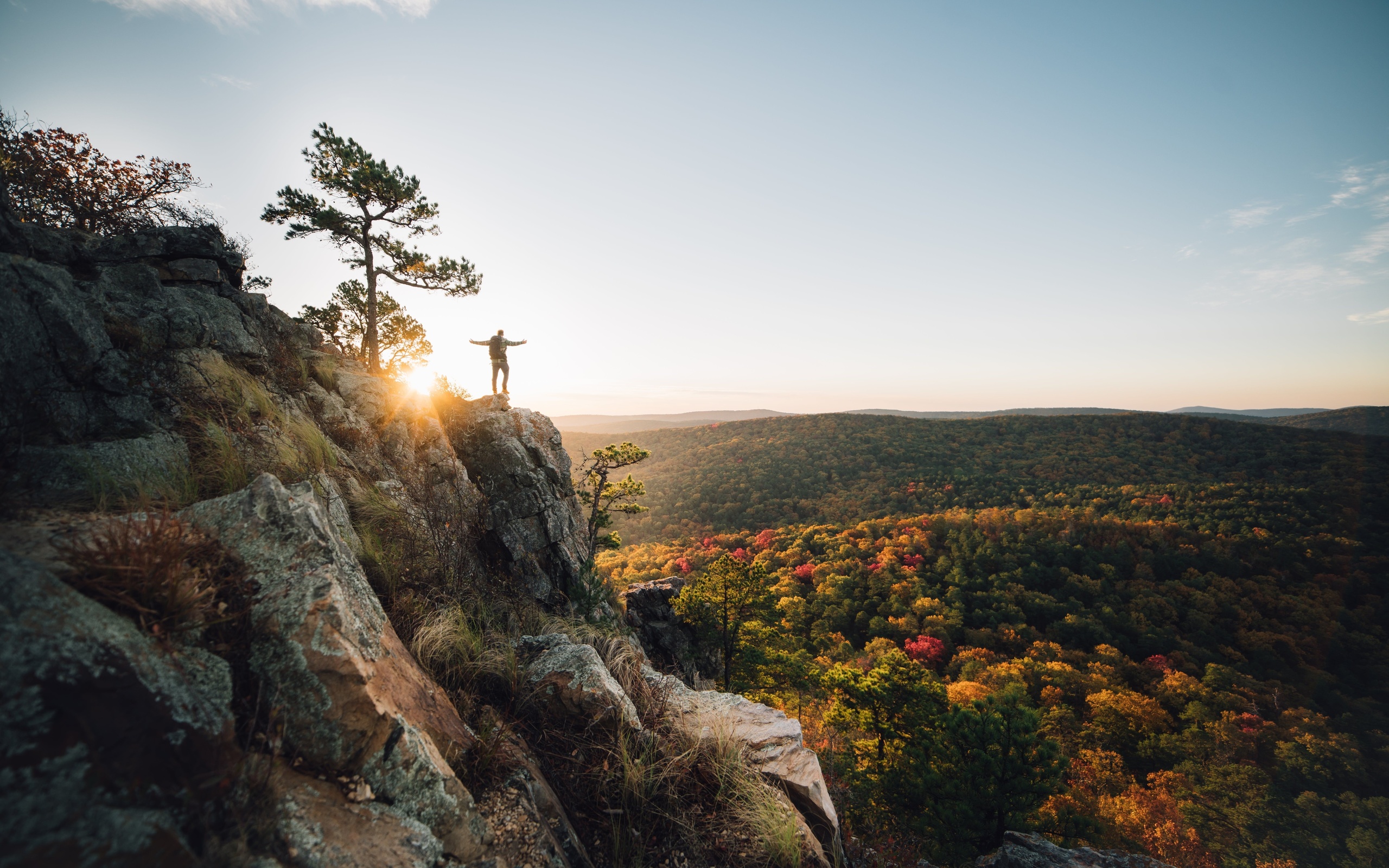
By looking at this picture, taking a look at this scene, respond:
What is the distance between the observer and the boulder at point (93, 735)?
1291 millimetres

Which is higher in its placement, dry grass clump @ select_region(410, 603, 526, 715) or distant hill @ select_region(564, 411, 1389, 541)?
dry grass clump @ select_region(410, 603, 526, 715)

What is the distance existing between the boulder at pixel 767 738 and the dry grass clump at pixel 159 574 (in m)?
3.35

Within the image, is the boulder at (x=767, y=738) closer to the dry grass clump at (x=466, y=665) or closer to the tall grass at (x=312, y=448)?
the dry grass clump at (x=466, y=665)

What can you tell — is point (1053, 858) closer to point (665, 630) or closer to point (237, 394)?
point (237, 394)

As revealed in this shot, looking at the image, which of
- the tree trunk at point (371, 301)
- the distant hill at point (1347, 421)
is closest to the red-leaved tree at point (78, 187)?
the tree trunk at point (371, 301)

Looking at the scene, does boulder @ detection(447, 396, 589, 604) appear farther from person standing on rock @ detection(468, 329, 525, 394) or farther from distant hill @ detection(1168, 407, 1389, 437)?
distant hill @ detection(1168, 407, 1389, 437)

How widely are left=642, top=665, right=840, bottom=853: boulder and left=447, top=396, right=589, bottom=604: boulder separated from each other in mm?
6740

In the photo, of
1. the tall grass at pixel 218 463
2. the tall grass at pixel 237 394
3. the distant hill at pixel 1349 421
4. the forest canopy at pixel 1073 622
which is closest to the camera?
the tall grass at pixel 218 463

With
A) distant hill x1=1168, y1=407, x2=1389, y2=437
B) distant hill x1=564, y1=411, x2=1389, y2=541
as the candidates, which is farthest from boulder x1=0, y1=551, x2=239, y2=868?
distant hill x1=1168, y1=407, x2=1389, y2=437

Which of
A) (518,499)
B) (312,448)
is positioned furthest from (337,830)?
(518,499)

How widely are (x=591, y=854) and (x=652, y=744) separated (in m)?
0.78

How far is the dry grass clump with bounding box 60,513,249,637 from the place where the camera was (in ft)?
6.09

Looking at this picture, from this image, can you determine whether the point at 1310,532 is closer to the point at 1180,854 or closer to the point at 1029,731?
the point at 1180,854

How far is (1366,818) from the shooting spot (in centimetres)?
2809
